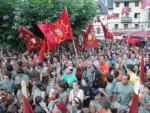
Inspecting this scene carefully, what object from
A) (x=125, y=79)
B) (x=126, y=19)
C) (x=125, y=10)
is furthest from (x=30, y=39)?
(x=126, y=19)

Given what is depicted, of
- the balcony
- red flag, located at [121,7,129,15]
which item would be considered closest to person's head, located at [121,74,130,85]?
red flag, located at [121,7,129,15]

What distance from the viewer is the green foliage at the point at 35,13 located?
Result: 2125cm

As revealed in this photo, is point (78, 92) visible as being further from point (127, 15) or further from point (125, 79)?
point (127, 15)

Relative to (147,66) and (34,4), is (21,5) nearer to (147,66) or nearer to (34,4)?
(34,4)

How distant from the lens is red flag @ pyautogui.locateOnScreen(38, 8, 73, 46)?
14.5 metres

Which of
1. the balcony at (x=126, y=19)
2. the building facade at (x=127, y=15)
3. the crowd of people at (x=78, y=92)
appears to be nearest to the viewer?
the crowd of people at (x=78, y=92)

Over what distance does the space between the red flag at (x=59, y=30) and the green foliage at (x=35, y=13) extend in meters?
5.70

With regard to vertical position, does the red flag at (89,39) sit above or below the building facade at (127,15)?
above

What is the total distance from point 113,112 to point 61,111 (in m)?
1.13

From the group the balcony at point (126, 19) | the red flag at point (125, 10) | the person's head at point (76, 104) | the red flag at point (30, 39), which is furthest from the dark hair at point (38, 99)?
the balcony at point (126, 19)

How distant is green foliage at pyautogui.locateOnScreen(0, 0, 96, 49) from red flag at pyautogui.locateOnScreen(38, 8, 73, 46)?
5697mm

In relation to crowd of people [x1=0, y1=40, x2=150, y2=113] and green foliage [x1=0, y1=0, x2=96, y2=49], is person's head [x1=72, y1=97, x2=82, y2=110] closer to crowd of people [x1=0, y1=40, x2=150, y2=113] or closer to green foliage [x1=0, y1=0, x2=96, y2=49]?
crowd of people [x1=0, y1=40, x2=150, y2=113]

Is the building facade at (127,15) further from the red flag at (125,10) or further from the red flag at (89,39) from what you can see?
the red flag at (89,39)

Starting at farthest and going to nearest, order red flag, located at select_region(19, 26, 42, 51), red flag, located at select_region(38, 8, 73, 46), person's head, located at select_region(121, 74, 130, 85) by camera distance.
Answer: red flag, located at select_region(19, 26, 42, 51) → red flag, located at select_region(38, 8, 73, 46) → person's head, located at select_region(121, 74, 130, 85)
